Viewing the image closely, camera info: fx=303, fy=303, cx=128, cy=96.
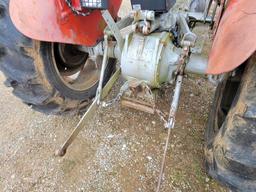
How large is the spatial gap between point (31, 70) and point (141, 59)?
Result: 523mm

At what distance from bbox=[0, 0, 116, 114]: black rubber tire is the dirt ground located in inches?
12.6

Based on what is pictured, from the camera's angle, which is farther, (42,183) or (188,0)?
(188,0)

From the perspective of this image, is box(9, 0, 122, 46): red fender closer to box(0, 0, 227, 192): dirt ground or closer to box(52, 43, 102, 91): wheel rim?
box(52, 43, 102, 91): wheel rim

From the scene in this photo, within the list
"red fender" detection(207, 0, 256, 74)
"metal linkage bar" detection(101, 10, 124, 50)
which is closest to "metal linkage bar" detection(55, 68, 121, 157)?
"metal linkage bar" detection(101, 10, 124, 50)

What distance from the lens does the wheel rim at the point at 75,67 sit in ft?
5.50

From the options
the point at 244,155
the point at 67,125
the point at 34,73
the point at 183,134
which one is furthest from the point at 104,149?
the point at 244,155

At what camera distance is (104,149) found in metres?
1.80

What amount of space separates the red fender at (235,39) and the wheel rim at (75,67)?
81 cm

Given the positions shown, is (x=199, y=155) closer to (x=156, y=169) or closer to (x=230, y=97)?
(x=156, y=169)

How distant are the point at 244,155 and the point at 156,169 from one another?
2.37 feet

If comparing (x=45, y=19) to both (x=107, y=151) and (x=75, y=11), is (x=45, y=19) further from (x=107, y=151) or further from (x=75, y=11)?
(x=107, y=151)

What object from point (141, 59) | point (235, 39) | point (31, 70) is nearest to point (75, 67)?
point (31, 70)

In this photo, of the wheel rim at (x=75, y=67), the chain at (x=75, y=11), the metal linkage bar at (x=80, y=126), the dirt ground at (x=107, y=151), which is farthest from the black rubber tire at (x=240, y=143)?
the wheel rim at (x=75, y=67)

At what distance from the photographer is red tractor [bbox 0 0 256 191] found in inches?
40.6
